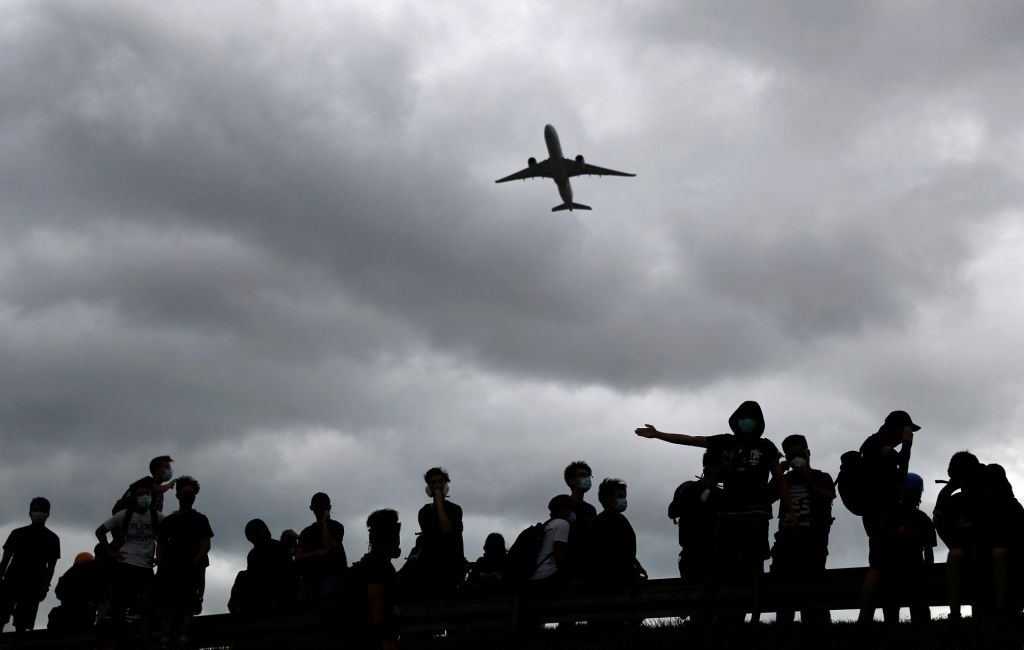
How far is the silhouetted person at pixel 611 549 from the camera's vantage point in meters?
12.2

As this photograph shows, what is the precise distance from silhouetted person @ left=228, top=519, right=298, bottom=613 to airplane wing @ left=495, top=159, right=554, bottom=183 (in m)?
38.6

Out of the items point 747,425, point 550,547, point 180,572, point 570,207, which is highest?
point 570,207

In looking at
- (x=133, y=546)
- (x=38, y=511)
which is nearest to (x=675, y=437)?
(x=133, y=546)

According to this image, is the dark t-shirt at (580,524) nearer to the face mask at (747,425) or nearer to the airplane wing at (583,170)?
the face mask at (747,425)

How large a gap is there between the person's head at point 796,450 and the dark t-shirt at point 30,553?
961cm

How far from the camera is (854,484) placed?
442 inches

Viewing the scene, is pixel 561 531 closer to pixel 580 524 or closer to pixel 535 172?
pixel 580 524

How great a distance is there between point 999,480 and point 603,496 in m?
3.84

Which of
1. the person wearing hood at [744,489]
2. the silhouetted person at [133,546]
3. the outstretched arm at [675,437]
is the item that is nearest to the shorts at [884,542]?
the person wearing hood at [744,489]

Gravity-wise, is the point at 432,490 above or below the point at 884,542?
above

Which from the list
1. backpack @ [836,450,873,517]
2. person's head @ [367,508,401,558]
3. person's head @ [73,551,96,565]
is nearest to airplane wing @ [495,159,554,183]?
person's head @ [73,551,96,565]

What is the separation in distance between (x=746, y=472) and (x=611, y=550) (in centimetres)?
179

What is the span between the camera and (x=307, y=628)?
1316cm

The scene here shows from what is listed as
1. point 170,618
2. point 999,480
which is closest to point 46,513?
point 170,618
